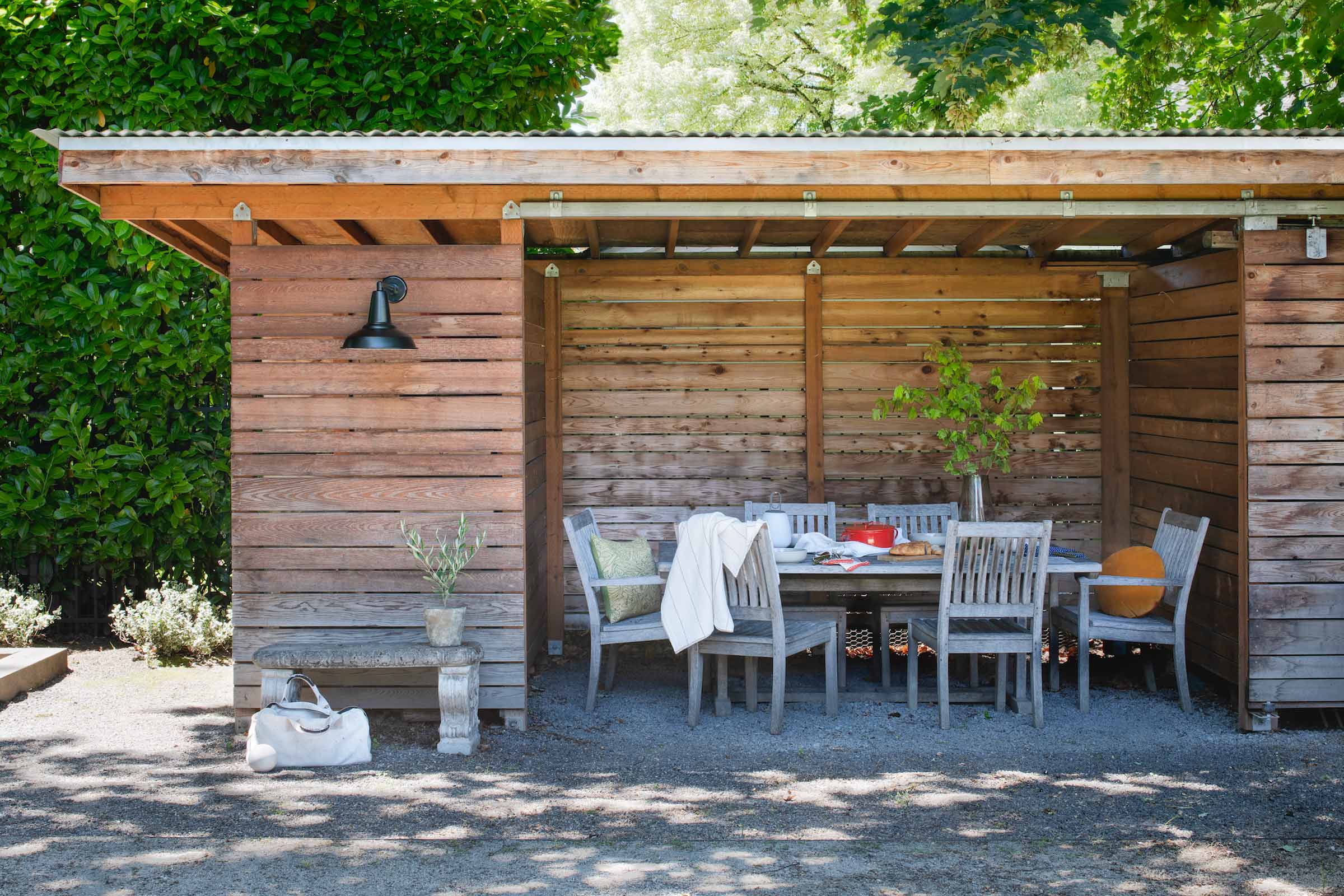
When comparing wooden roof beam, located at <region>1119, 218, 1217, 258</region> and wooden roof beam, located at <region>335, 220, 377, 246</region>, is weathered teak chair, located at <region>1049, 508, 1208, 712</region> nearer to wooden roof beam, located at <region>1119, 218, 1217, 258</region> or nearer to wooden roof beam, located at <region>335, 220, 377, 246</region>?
wooden roof beam, located at <region>1119, 218, 1217, 258</region>

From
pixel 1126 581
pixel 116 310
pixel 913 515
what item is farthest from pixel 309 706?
pixel 1126 581

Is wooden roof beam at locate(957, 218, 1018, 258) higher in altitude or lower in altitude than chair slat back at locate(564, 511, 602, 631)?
higher

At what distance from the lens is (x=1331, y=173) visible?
4.86 meters

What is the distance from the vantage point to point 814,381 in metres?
7.12

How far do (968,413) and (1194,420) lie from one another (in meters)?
1.16

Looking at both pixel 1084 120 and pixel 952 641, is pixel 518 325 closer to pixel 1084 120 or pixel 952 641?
pixel 952 641

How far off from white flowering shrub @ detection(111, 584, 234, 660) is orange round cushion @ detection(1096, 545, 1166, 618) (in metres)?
4.86

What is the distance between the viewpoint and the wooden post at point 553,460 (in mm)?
7094

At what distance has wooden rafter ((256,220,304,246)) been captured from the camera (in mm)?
5344

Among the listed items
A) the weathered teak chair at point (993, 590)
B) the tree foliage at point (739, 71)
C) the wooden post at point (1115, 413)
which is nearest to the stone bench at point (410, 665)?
the weathered teak chair at point (993, 590)

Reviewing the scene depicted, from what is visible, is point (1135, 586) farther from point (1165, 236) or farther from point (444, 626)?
point (444, 626)

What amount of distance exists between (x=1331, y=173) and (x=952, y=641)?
253 centimetres

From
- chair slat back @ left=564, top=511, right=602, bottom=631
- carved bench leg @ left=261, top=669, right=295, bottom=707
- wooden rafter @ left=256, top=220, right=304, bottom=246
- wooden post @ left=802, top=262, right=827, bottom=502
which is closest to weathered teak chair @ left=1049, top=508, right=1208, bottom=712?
wooden post @ left=802, top=262, right=827, bottom=502

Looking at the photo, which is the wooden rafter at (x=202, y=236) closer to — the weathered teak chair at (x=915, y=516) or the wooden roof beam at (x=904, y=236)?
the wooden roof beam at (x=904, y=236)
